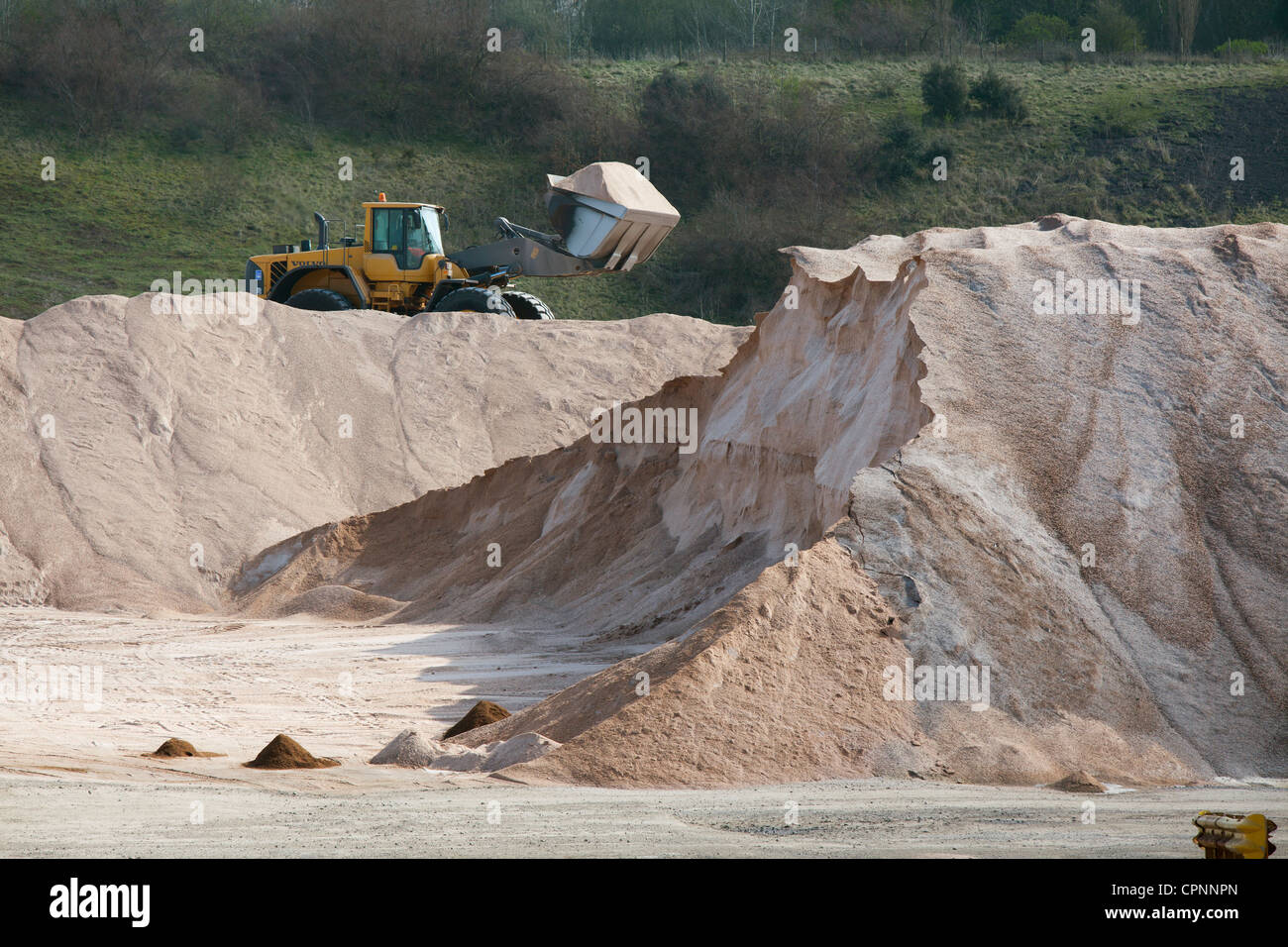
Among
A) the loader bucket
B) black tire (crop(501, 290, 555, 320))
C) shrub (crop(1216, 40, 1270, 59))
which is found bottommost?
black tire (crop(501, 290, 555, 320))

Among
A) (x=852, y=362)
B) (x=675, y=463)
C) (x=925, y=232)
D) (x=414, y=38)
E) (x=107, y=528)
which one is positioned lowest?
(x=107, y=528)

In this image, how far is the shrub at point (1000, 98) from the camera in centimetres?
4703

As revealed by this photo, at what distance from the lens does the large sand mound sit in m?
8.50

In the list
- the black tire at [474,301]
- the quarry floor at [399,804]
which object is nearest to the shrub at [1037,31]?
the black tire at [474,301]

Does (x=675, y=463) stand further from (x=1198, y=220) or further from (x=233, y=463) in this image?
(x=1198, y=220)

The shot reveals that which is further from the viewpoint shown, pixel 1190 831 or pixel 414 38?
pixel 414 38

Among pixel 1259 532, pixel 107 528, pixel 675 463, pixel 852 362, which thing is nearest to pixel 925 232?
pixel 852 362

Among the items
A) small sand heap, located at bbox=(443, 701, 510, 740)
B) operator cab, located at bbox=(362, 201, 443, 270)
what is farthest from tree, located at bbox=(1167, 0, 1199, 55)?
small sand heap, located at bbox=(443, 701, 510, 740)

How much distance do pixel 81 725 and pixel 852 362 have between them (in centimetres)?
784

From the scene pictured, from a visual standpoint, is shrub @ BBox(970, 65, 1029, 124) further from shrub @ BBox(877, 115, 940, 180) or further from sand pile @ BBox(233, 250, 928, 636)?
sand pile @ BBox(233, 250, 928, 636)

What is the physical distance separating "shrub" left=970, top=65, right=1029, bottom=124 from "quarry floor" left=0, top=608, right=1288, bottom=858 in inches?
1547

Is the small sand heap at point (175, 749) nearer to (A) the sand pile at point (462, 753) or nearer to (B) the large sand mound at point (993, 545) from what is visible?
(A) the sand pile at point (462, 753)

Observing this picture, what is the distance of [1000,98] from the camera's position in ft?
155

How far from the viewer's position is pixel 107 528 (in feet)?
62.4
